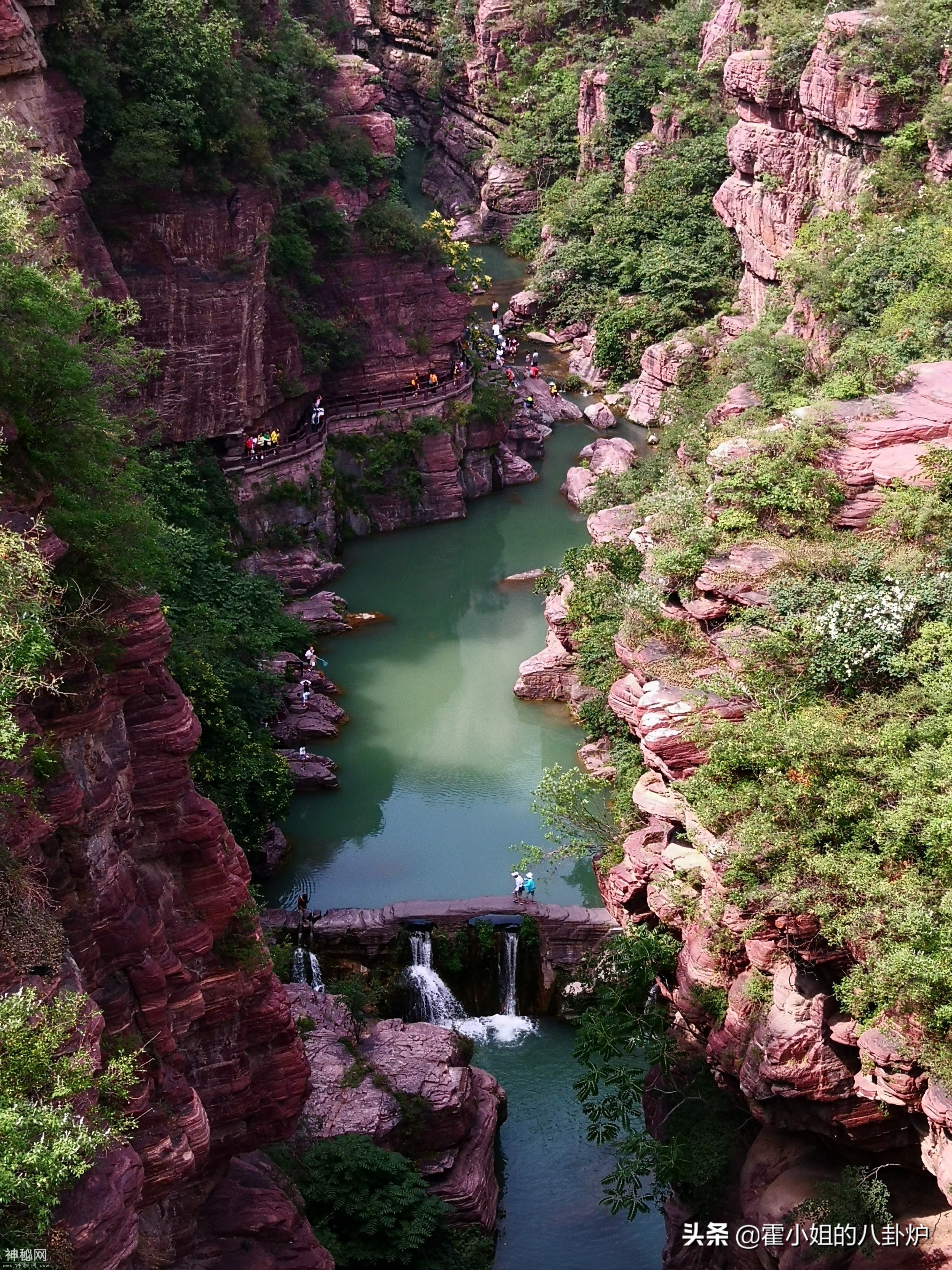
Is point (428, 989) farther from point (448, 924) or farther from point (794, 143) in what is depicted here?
point (794, 143)

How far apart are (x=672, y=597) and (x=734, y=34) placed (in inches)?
1191

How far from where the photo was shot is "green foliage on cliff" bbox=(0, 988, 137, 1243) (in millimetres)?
8273

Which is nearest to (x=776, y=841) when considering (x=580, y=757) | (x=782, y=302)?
(x=580, y=757)

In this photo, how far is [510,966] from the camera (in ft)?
71.3

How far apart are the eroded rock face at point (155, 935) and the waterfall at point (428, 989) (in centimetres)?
714

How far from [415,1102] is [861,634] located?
8.45 m

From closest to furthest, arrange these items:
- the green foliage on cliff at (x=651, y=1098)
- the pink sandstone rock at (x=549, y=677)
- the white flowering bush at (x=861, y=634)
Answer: the green foliage on cliff at (x=651, y=1098), the white flowering bush at (x=861, y=634), the pink sandstone rock at (x=549, y=677)

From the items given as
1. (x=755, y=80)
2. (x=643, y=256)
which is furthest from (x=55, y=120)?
(x=643, y=256)

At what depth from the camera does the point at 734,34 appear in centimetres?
4278

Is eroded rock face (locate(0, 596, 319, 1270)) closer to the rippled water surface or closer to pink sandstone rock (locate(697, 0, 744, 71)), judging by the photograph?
the rippled water surface

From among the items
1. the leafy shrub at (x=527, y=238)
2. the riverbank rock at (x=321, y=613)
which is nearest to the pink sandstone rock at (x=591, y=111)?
the leafy shrub at (x=527, y=238)

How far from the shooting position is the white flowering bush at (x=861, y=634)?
53.4 ft

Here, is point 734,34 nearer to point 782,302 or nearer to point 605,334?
point 605,334

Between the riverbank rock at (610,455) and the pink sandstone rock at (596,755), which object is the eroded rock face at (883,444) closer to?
the pink sandstone rock at (596,755)
